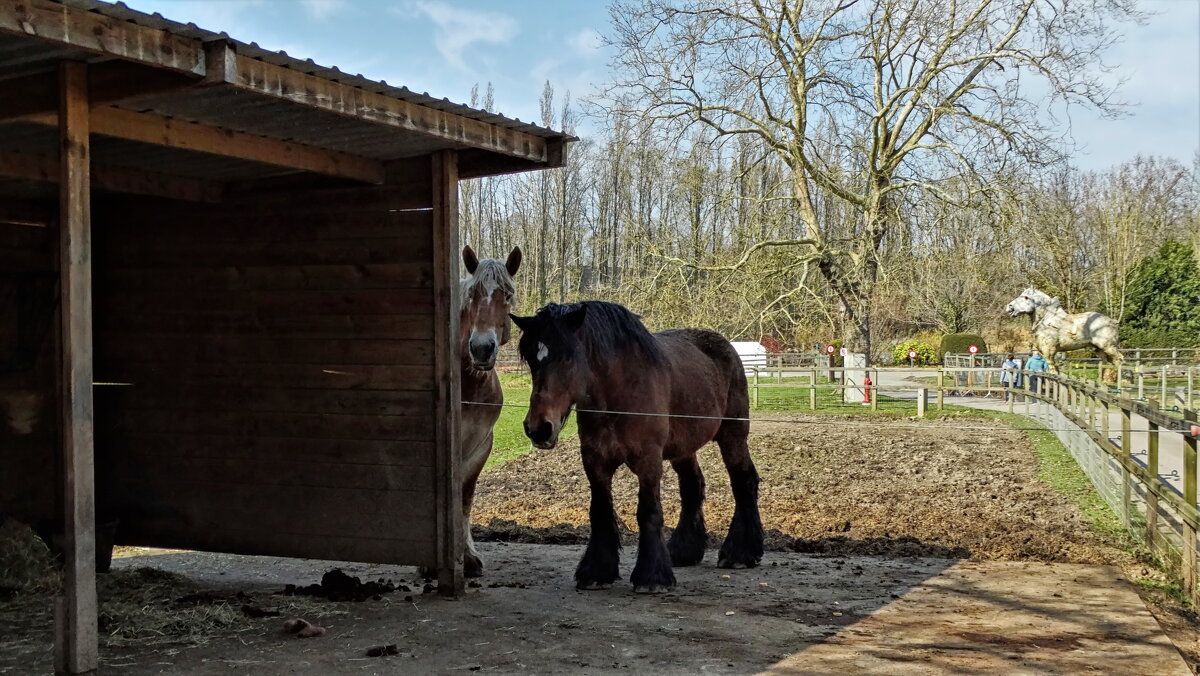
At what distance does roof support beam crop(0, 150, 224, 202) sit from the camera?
5.80 metres

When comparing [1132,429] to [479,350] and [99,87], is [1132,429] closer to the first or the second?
[479,350]

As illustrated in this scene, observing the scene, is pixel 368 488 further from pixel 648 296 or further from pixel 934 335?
pixel 934 335

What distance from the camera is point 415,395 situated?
6008mm

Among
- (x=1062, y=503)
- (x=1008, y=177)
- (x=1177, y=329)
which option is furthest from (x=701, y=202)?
(x=1177, y=329)

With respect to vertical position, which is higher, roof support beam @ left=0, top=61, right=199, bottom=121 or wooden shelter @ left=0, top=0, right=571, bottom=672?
roof support beam @ left=0, top=61, right=199, bottom=121

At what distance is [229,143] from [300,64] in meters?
1.11

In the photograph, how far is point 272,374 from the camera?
6.33 meters

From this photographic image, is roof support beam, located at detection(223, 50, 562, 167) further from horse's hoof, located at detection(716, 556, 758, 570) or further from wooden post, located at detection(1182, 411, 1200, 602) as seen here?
wooden post, located at detection(1182, 411, 1200, 602)

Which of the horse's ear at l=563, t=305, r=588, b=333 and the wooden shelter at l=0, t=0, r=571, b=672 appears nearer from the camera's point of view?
the wooden shelter at l=0, t=0, r=571, b=672

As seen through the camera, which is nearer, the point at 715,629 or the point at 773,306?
the point at 715,629

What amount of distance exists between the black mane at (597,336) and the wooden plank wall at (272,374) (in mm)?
677

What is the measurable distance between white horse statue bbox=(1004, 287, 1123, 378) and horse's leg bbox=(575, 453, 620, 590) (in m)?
20.4

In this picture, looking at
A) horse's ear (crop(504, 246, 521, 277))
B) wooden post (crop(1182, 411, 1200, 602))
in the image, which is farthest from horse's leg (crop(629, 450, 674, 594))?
wooden post (crop(1182, 411, 1200, 602))

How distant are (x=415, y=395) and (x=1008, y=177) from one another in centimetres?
1524
